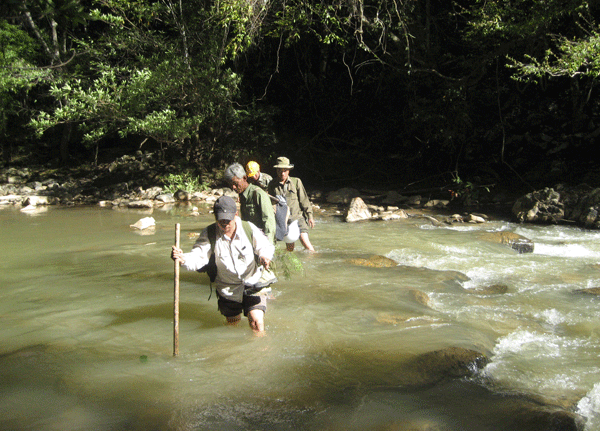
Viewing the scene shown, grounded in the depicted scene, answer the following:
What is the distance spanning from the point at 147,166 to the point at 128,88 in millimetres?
4704

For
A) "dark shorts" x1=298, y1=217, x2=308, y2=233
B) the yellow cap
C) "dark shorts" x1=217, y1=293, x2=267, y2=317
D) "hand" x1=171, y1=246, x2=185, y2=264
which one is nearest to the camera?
"hand" x1=171, y1=246, x2=185, y2=264

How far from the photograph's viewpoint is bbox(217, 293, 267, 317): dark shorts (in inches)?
170

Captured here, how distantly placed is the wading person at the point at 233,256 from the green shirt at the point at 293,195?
277cm

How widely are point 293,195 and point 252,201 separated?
5.60 ft

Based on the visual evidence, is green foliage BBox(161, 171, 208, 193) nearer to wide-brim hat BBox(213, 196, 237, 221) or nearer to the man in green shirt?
the man in green shirt

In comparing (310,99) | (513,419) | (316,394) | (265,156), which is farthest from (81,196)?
(513,419)

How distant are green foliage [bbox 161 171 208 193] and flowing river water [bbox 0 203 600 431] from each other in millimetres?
7429

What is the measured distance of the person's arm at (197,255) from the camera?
12.8 ft

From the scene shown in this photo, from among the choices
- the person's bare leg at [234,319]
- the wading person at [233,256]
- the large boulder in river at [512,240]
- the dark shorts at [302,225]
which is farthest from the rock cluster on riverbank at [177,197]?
the wading person at [233,256]

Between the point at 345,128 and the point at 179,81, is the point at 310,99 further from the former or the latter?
the point at 179,81

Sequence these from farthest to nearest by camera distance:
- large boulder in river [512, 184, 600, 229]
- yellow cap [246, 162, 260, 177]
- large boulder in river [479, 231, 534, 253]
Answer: large boulder in river [512, 184, 600, 229]
large boulder in river [479, 231, 534, 253]
yellow cap [246, 162, 260, 177]

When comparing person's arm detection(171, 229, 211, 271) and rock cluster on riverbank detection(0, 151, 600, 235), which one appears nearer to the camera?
person's arm detection(171, 229, 211, 271)

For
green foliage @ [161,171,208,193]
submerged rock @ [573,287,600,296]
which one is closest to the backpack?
submerged rock @ [573,287,600,296]

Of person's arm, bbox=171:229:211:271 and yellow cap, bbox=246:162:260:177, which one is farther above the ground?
yellow cap, bbox=246:162:260:177
